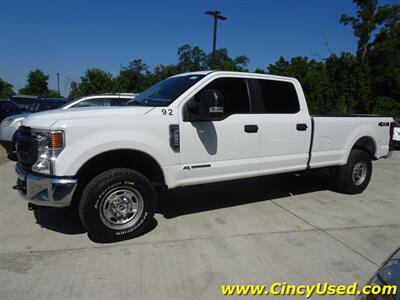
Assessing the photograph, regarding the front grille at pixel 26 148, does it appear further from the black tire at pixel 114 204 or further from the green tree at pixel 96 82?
the green tree at pixel 96 82

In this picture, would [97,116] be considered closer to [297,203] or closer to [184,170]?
[184,170]

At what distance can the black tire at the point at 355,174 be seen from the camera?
6.17m

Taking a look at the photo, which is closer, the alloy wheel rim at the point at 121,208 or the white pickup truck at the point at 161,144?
the white pickup truck at the point at 161,144

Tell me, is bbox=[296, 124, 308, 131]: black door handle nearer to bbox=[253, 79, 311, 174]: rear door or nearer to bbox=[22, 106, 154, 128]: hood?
bbox=[253, 79, 311, 174]: rear door

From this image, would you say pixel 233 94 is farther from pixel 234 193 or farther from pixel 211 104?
pixel 234 193

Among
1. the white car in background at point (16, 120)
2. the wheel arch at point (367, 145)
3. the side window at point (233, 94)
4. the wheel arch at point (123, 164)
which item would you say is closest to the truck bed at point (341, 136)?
the wheel arch at point (367, 145)

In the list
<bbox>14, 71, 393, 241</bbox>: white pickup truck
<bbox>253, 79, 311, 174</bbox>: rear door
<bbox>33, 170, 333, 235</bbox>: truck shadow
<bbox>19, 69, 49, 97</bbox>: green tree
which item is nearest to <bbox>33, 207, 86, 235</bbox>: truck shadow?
<bbox>33, 170, 333, 235</bbox>: truck shadow

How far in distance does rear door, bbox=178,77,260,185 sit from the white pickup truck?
0.04 feet

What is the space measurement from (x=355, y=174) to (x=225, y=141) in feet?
10.4

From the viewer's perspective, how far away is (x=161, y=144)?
409 centimetres

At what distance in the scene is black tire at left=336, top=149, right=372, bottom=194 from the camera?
6172 millimetres

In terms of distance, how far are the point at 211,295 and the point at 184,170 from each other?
1709 millimetres

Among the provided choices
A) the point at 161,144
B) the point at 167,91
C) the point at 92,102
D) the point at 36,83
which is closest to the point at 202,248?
the point at 161,144

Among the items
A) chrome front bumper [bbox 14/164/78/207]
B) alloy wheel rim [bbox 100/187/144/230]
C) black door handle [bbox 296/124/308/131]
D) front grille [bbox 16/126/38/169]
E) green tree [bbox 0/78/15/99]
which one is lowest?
alloy wheel rim [bbox 100/187/144/230]
